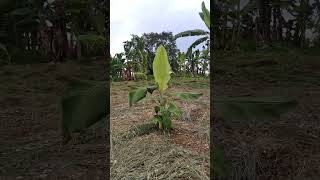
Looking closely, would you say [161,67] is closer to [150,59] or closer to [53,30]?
[53,30]

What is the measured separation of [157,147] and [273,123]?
431 millimetres

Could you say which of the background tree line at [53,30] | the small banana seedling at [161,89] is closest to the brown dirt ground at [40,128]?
the background tree line at [53,30]

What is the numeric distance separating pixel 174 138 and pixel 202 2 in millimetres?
547

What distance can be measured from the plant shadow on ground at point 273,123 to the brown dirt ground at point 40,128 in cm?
42

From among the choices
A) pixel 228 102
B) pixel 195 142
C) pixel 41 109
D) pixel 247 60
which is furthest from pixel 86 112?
pixel 195 142

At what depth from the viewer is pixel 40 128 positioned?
1393 mm

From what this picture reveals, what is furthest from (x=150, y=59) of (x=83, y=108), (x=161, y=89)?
(x=83, y=108)

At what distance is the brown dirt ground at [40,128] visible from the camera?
124 cm

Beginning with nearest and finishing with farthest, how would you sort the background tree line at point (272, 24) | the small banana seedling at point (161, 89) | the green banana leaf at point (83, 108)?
1. the green banana leaf at point (83, 108)
2. the background tree line at point (272, 24)
3. the small banana seedling at point (161, 89)

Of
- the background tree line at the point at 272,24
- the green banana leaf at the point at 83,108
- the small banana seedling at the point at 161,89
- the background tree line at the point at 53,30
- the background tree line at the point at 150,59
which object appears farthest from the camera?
the background tree line at the point at 150,59

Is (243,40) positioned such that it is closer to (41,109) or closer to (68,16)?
(68,16)

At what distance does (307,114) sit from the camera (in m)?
1.34

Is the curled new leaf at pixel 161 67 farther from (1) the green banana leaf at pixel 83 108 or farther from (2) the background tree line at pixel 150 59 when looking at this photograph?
(2) the background tree line at pixel 150 59

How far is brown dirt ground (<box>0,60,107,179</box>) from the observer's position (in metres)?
1.24
